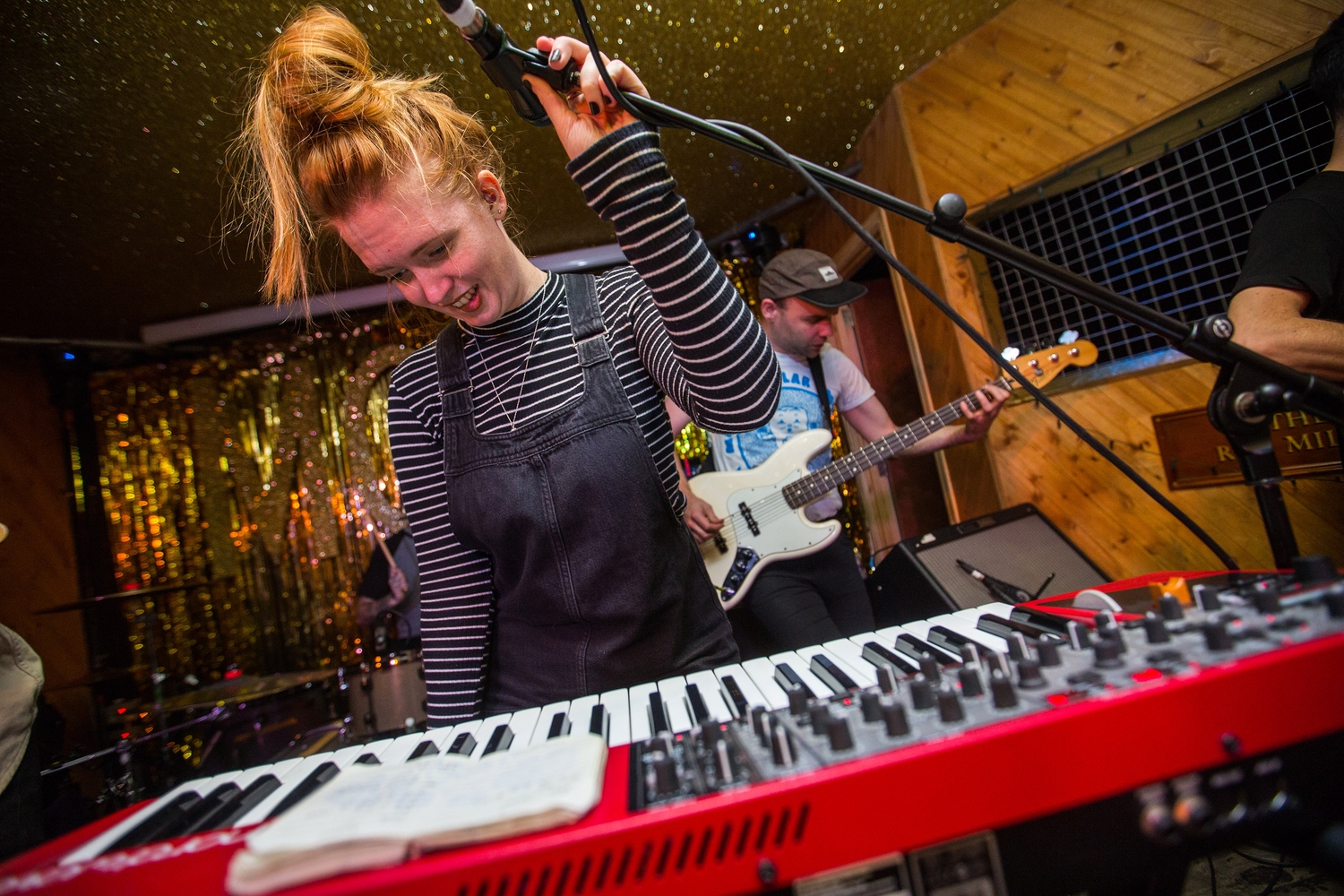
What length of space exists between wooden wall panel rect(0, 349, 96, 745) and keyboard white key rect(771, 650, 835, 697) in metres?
6.17

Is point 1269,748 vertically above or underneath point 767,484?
underneath

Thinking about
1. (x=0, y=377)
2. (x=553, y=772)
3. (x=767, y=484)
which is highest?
(x=0, y=377)

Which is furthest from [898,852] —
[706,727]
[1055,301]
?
[1055,301]

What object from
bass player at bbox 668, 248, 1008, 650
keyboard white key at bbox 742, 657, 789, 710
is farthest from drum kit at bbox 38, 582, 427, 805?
keyboard white key at bbox 742, 657, 789, 710

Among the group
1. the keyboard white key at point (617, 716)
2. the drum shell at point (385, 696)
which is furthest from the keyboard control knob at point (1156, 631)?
the drum shell at point (385, 696)

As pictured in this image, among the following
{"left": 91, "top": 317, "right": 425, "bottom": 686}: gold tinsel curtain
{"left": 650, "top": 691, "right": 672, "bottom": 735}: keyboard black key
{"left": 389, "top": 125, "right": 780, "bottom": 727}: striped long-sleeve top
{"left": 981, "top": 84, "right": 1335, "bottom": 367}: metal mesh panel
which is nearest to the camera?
{"left": 650, "top": 691, "right": 672, "bottom": 735}: keyboard black key

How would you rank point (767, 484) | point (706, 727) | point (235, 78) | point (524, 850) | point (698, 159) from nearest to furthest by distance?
point (524, 850)
point (706, 727)
point (235, 78)
point (767, 484)
point (698, 159)

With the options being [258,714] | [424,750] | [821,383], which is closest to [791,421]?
[821,383]

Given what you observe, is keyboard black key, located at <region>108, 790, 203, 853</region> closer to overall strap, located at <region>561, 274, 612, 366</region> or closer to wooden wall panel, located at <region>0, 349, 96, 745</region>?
overall strap, located at <region>561, 274, 612, 366</region>

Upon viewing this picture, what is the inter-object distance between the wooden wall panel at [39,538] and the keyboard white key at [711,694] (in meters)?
6.08

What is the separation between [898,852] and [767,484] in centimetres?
280

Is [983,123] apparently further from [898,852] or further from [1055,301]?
[898,852]

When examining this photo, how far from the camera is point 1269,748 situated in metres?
0.61

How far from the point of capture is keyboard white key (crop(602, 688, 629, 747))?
82 centimetres
